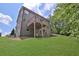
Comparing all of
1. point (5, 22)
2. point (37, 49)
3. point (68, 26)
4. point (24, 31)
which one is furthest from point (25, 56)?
point (68, 26)

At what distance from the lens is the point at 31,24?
2.08 m

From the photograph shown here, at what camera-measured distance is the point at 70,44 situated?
6.70ft

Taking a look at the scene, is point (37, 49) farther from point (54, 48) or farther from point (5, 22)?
point (5, 22)

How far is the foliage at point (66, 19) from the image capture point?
2041 millimetres

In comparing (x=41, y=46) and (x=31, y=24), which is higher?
(x=31, y=24)

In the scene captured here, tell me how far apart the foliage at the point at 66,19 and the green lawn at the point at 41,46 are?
8 centimetres

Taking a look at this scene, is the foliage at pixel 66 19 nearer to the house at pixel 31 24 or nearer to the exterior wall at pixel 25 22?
the house at pixel 31 24

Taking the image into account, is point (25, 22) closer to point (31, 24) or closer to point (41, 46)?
point (31, 24)

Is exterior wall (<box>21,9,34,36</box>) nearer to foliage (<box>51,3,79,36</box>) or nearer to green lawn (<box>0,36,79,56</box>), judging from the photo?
green lawn (<box>0,36,79,56</box>)

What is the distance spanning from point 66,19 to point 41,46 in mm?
396


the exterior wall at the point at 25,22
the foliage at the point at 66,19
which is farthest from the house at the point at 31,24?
the foliage at the point at 66,19

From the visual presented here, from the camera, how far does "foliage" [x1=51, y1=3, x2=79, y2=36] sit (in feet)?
6.70

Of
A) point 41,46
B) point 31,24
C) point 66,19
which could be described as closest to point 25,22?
point 31,24

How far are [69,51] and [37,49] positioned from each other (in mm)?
334
